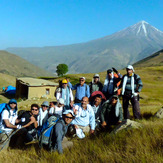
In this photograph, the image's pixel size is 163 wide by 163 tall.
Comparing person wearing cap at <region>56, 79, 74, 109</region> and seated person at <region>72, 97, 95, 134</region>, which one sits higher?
person wearing cap at <region>56, 79, 74, 109</region>

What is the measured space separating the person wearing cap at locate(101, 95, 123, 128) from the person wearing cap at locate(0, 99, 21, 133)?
267 centimetres

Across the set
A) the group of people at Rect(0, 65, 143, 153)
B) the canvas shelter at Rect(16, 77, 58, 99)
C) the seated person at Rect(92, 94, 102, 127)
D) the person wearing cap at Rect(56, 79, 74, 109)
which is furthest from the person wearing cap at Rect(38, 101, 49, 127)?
the canvas shelter at Rect(16, 77, 58, 99)

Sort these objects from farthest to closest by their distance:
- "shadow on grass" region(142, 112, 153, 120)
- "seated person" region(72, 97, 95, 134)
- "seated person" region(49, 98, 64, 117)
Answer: "shadow on grass" region(142, 112, 153, 120), "seated person" region(49, 98, 64, 117), "seated person" region(72, 97, 95, 134)

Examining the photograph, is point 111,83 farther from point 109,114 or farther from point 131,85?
point 109,114

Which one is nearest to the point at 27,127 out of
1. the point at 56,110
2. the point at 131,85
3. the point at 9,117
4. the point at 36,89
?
the point at 9,117

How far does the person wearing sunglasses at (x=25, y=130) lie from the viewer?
251 inches

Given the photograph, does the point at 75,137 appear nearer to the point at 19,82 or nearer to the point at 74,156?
the point at 74,156

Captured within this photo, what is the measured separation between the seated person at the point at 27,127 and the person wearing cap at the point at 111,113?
216 centimetres

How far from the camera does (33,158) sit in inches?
187

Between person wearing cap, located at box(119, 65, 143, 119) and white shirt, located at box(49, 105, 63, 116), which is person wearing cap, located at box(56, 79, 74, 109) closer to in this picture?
white shirt, located at box(49, 105, 63, 116)

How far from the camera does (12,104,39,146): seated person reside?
640 centimetres

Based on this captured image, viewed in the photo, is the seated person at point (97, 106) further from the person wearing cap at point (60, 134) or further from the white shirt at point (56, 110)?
the person wearing cap at point (60, 134)

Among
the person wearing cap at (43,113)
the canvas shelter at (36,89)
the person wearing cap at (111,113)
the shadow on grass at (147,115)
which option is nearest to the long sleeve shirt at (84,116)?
the person wearing cap at (111,113)

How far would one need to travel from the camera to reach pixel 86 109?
270 inches
